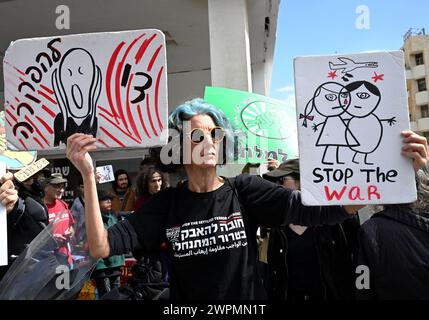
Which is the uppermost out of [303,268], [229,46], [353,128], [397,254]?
[229,46]

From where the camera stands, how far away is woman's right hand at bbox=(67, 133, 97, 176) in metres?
→ 1.58

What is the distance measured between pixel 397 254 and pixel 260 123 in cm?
163

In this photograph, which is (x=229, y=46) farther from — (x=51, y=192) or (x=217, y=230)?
(x=217, y=230)

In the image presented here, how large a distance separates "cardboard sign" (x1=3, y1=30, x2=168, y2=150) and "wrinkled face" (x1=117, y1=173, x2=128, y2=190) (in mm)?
3803

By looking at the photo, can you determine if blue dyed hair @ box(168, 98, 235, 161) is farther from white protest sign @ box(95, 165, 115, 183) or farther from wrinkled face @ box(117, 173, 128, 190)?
white protest sign @ box(95, 165, 115, 183)

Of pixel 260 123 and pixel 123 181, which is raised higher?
pixel 260 123

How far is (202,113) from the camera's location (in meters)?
1.71

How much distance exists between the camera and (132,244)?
164 centimetres

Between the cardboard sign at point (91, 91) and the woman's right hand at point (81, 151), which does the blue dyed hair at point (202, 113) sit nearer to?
the cardboard sign at point (91, 91)

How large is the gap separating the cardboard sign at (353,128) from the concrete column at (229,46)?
3.36 metres

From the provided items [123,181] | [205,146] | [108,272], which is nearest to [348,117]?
[205,146]

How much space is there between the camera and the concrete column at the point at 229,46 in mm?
4930
